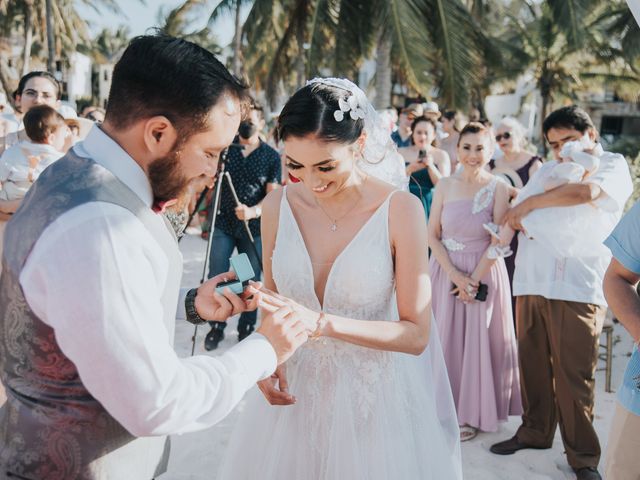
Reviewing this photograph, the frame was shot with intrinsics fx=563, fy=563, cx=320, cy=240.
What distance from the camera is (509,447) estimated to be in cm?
378

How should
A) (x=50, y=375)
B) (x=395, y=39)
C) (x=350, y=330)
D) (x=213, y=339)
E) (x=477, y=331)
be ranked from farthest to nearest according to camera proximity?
(x=395, y=39), (x=213, y=339), (x=477, y=331), (x=350, y=330), (x=50, y=375)

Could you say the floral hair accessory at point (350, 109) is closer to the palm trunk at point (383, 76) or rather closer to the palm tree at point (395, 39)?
the palm tree at point (395, 39)

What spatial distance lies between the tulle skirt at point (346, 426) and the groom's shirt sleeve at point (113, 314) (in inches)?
41.2

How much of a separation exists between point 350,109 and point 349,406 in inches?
44.8

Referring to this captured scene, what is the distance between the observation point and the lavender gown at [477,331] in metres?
4.04

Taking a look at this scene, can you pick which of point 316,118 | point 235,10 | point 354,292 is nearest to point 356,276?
point 354,292

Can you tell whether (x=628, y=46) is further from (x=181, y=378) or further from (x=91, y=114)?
(x=181, y=378)

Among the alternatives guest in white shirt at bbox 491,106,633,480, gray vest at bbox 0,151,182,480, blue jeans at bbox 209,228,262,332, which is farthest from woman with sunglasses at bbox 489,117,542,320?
gray vest at bbox 0,151,182,480

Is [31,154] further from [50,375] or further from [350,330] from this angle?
[50,375]

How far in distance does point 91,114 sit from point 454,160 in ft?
18.2

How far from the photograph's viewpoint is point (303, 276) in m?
2.25

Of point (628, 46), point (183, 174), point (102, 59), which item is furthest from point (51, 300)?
point (102, 59)

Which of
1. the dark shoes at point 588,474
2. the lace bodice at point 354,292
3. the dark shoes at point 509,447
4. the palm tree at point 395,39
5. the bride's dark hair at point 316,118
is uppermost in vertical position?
the palm tree at point 395,39

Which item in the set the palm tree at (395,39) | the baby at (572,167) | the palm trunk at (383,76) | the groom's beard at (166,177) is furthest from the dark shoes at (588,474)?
the palm trunk at (383,76)
